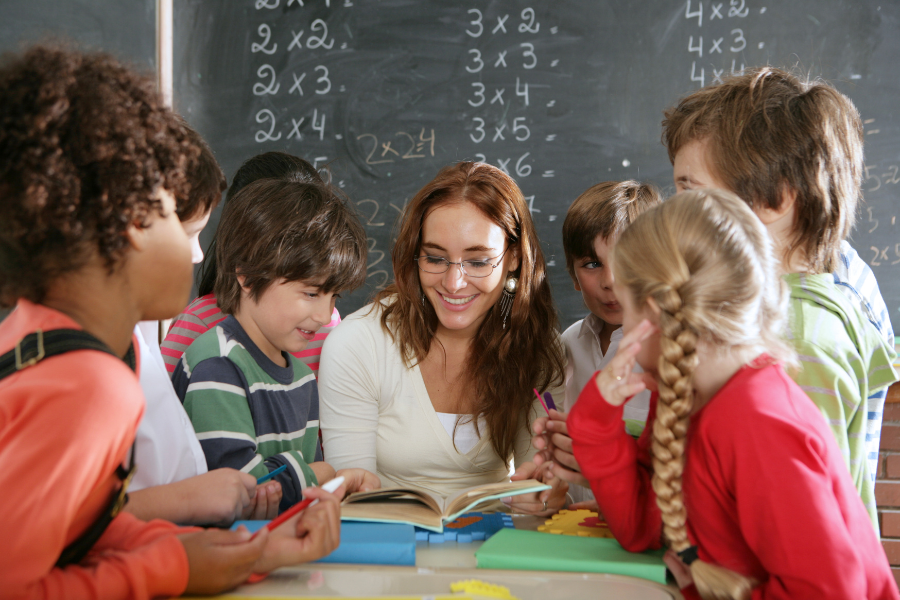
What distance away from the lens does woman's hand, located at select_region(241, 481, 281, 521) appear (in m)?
1.09

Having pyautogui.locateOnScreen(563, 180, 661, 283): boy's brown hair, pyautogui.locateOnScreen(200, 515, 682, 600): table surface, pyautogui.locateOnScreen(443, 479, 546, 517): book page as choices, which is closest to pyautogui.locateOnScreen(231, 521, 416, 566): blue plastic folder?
pyautogui.locateOnScreen(200, 515, 682, 600): table surface

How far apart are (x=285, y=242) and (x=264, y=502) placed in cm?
61

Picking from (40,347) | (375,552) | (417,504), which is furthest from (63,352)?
(417,504)

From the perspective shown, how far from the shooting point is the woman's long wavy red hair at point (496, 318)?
159 cm

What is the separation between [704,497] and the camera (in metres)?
0.83

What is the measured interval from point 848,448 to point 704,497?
303 millimetres

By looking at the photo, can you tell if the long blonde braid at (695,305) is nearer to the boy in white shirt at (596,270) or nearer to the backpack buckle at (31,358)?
the backpack buckle at (31,358)

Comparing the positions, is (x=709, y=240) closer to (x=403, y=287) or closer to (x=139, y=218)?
(x=139, y=218)

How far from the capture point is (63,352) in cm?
62

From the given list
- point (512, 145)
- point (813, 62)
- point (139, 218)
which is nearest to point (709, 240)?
point (139, 218)

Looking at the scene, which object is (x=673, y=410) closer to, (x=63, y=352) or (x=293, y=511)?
(x=293, y=511)

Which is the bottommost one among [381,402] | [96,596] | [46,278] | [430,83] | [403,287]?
[381,402]

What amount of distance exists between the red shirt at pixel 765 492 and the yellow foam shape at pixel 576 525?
98 mm

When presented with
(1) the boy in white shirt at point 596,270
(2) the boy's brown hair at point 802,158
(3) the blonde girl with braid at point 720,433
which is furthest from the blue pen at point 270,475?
(2) the boy's brown hair at point 802,158
